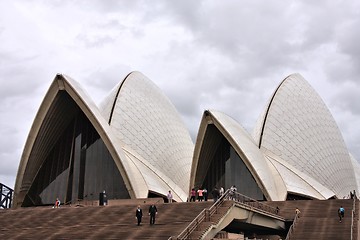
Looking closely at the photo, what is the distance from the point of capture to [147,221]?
57.6 feet

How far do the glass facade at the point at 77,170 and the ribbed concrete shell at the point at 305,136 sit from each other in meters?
9.23

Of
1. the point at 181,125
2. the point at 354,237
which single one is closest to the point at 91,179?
the point at 181,125

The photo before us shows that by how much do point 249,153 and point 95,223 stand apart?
13.0 m

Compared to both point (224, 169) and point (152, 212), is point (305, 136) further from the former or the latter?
point (152, 212)

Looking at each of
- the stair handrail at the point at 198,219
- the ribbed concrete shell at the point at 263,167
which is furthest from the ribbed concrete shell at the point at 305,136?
the stair handrail at the point at 198,219

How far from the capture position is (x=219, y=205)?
57.3 ft

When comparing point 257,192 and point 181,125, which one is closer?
point 257,192

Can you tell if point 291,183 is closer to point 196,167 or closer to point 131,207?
point 196,167

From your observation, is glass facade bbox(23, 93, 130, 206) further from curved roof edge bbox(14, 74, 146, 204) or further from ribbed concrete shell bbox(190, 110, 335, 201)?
ribbed concrete shell bbox(190, 110, 335, 201)

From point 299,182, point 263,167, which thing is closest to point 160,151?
point 263,167

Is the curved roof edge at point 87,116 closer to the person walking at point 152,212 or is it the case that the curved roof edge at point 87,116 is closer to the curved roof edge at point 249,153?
the curved roof edge at point 249,153

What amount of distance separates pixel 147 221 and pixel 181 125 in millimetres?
19582

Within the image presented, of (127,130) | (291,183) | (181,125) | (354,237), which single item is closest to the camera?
(354,237)

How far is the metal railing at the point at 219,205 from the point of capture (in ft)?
47.6
